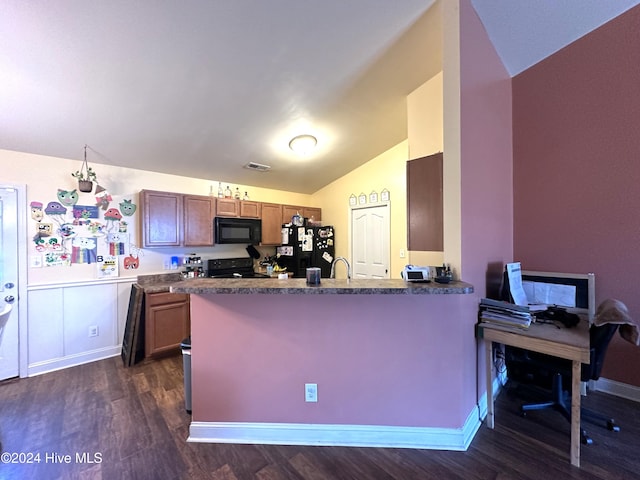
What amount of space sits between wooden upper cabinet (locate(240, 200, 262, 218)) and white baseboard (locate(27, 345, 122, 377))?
2347mm

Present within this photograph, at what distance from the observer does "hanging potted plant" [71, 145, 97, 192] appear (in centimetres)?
276

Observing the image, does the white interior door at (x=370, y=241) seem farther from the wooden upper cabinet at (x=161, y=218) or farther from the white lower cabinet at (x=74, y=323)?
the white lower cabinet at (x=74, y=323)

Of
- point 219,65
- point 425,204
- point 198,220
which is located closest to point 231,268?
point 198,220

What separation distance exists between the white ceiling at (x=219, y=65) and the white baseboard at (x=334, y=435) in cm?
259

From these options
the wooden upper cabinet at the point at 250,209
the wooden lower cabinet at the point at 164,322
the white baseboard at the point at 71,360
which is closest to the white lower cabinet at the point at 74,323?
the white baseboard at the point at 71,360

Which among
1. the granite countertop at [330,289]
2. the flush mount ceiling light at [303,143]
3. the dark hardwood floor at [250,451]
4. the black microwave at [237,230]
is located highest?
the flush mount ceiling light at [303,143]

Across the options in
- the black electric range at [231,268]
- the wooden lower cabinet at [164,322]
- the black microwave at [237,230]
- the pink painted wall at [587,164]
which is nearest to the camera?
the pink painted wall at [587,164]

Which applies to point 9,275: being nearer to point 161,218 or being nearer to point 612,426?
point 161,218

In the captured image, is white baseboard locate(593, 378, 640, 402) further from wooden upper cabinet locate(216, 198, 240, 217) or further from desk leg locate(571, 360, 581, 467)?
wooden upper cabinet locate(216, 198, 240, 217)

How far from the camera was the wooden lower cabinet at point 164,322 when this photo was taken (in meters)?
3.01

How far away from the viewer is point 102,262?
3.11 meters

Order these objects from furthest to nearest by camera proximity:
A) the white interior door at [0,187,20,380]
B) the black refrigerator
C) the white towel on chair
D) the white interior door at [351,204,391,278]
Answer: the black refrigerator
the white interior door at [351,204,391,278]
the white interior door at [0,187,20,380]
the white towel on chair

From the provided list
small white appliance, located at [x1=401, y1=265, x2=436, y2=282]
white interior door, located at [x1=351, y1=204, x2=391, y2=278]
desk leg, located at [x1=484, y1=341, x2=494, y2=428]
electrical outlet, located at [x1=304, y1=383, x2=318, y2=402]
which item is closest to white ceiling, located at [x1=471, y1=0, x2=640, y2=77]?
small white appliance, located at [x1=401, y1=265, x2=436, y2=282]

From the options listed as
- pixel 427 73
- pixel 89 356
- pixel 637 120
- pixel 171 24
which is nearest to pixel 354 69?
pixel 427 73
